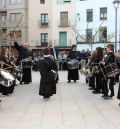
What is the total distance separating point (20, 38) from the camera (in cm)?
7019

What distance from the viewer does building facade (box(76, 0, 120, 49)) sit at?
211 ft

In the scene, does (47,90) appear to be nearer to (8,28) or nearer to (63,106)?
(63,106)

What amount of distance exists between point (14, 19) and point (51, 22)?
5.41 metres

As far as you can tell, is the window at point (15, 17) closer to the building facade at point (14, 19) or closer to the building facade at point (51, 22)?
the building facade at point (14, 19)

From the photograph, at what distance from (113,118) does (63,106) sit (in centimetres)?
296

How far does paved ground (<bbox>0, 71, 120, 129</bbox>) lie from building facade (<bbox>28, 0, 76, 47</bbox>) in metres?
48.7

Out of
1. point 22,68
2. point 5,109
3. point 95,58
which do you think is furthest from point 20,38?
point 5,109

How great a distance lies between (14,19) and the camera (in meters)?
70.8

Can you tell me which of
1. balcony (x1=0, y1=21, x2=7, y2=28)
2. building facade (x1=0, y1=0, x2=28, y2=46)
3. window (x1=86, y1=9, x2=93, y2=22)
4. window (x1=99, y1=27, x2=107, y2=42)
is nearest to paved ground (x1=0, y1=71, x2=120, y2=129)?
window (x1=99, y1=27, x2=107, y2=42)

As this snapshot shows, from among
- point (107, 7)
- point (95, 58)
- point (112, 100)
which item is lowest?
point (112, 100)

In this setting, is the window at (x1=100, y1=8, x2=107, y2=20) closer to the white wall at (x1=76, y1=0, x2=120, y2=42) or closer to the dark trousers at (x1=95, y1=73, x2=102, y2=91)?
the white wall at (x1=76, y1=0, x2=120, y2=42)

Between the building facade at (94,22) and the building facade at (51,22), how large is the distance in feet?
5.13

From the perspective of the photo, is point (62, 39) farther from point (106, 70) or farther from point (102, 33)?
point (106, 70)

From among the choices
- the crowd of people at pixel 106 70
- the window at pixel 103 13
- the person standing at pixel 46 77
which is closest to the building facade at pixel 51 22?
the window at pixel 103 13
